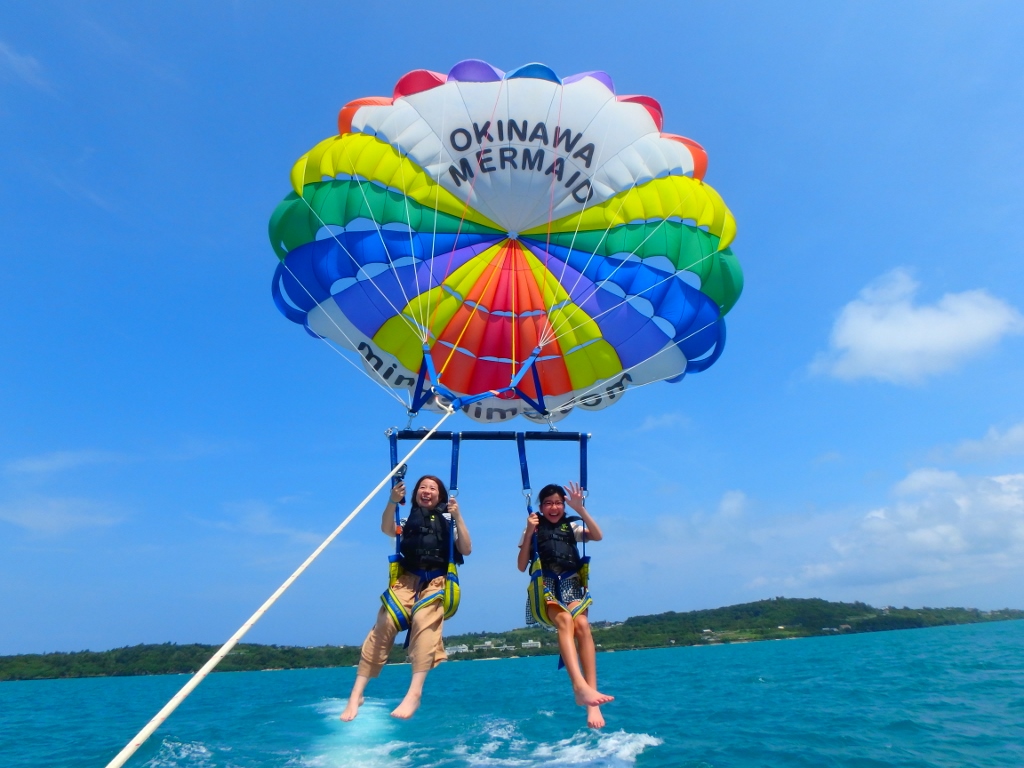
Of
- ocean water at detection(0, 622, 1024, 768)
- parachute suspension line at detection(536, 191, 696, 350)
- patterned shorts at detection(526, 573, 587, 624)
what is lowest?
ocean water at detection(0, 622, 1024, 768)

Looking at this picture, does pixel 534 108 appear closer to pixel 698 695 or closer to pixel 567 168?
pixel 567 168

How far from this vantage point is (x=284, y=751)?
13.6m

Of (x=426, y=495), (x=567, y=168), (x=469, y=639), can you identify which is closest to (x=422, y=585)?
(x=426, y=495)

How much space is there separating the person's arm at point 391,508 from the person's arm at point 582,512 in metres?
1.32

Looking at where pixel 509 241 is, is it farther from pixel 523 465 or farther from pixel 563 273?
pixel 523 465

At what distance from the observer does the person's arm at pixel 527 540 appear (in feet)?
17.9

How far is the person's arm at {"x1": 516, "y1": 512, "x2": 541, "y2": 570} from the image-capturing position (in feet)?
17.9

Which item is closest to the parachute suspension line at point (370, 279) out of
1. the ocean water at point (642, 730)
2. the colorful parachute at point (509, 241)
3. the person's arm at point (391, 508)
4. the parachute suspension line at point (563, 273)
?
the colorful parachute at point (509, 241)

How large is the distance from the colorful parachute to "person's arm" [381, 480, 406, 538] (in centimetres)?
135

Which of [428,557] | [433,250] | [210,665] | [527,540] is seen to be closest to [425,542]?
[428,557]

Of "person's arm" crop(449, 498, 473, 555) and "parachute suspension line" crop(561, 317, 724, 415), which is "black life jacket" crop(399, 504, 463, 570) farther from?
"parachute suspension line" crop(561, 317, 724, 415)

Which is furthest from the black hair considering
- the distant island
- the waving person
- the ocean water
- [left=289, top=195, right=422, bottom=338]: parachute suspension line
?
the distant island

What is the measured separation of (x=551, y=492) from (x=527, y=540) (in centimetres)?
45

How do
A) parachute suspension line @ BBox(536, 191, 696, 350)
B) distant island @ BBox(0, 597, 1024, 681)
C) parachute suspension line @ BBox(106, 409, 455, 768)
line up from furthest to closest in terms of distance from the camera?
distant island @ BBox(0, 597, 1024, 681) < parachute suspension line @ BBox(536, 191, 696, 350) < parachute suspension line @ BBox(106, 409, 455, 768)
